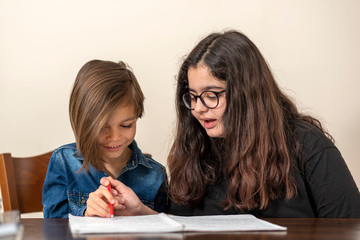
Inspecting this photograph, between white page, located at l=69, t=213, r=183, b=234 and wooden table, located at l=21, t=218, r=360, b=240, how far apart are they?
20 millimetres

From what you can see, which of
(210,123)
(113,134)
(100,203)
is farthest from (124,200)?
(210,123)

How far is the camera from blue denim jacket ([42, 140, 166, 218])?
5.05 feet

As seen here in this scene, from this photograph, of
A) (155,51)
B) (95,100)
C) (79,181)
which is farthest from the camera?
(155,51)

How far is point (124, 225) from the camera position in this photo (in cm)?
103

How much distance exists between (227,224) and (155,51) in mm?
1232

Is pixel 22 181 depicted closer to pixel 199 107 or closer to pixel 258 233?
pixel 199 107

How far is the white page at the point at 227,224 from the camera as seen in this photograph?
100 cm

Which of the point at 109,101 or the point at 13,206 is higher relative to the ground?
the point at 109,101

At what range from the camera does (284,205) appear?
135 cm

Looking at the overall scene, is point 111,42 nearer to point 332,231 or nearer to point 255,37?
point 255,37

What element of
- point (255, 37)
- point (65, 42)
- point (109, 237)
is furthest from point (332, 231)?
point (65, 42)

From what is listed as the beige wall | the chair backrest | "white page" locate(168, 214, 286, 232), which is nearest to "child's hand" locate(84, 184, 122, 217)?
"white page" locate(168, 214, 286, 232)

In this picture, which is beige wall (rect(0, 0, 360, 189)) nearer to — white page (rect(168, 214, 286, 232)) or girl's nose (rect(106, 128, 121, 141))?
girl's nose (rect(106, 128, 121, 141))

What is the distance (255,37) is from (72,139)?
1.00 m
